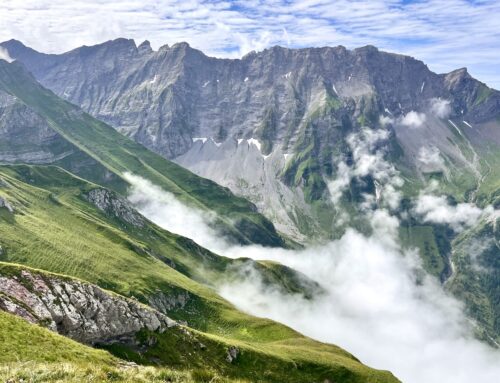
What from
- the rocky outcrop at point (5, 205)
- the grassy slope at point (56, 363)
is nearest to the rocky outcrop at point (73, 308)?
the grassy slope at point (56, 363)

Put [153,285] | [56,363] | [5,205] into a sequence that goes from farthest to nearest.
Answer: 1. [5,205]
2. [153,285]
3. [56,363]

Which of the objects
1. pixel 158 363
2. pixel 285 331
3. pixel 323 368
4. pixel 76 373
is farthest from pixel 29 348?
pixel 285 331

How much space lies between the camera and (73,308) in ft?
256

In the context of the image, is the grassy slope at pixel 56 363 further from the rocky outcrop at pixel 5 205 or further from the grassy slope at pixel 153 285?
the rocky outcrop at pixel 5 205

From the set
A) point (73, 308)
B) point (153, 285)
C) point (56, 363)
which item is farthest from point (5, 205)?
point (56, 363)

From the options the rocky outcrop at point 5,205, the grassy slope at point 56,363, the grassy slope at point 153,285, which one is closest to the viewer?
the grassy slope at point 56,363

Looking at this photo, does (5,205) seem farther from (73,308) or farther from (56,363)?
(56,363)

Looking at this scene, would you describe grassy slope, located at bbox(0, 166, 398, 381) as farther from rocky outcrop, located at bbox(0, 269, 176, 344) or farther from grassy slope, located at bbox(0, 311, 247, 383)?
grassy slope, located at bbox(0, 311, 247, 383)

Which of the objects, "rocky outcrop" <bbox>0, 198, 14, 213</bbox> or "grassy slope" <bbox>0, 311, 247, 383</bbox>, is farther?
"rocky outcrop" <bbox>0, 198, 14, 213</bbox>

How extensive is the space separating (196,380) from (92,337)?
5929cm

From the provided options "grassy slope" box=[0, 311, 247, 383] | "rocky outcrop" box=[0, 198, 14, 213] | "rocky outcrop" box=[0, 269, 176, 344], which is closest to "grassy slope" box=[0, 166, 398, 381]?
"rocky outcrop" box=[0, 198, 14, 213]

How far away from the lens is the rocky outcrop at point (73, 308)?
232ft

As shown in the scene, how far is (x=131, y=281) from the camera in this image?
6777 inches

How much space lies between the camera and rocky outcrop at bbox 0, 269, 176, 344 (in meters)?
70.8
